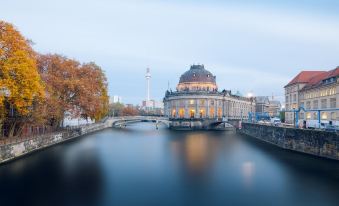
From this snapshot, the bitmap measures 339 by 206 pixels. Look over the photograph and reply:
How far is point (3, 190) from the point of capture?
2556 cm

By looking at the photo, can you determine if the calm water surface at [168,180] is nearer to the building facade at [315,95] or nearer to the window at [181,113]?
the building facade at [315,95]

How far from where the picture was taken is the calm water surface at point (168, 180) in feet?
78.8

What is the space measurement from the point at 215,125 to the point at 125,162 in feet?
299

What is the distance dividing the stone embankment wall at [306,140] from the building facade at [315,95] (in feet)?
24.4

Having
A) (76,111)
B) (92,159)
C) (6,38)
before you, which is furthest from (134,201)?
(76,111)

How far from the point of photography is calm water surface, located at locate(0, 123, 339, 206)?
24031mm

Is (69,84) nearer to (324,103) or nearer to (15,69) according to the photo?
(15,69)

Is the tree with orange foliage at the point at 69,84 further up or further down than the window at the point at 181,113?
further up

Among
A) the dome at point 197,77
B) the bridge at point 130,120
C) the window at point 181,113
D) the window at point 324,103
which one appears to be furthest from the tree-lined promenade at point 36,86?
the dome at point 197,77

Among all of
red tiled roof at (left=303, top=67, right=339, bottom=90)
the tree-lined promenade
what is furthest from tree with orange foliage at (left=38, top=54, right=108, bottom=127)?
red tiled roof at (left=303, top=67, right=339, bottom=90)

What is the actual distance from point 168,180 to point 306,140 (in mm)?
25276

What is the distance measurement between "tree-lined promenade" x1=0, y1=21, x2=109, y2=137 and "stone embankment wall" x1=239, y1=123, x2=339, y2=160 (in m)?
39.3

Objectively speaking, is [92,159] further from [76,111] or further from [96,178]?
[76,111]

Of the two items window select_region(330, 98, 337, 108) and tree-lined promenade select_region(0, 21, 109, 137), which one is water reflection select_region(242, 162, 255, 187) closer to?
tree-lined promenade select_region(0, 21, 109, 137)
